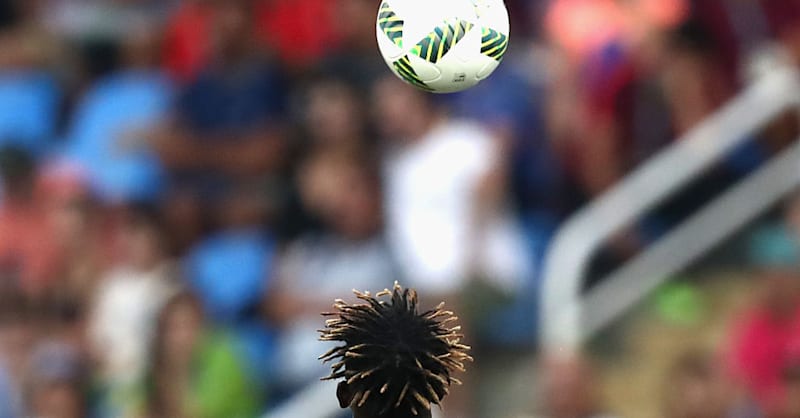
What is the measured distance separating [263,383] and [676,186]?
270 centimetres

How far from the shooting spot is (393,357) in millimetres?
3592

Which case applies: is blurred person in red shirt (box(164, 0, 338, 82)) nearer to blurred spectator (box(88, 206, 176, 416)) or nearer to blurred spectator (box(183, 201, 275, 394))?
blurred spectator (box(183, 201, 275, 394))

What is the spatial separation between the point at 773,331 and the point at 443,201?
6.53ft

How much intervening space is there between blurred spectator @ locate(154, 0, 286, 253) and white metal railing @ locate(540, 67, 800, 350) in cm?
218

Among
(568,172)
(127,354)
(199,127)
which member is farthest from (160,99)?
(568,172)

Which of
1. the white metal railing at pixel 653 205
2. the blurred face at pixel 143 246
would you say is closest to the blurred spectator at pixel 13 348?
the blurred face at pixel 143 246

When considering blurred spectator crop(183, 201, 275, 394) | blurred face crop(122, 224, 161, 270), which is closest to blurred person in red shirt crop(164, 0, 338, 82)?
blurred spectator crop(183, 201, 275, 394)

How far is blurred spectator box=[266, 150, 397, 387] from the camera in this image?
820 cm

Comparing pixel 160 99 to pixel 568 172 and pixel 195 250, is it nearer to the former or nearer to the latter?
pixel 195 250

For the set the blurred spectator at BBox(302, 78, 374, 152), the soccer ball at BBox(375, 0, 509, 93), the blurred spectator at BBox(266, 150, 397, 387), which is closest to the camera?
the soccer ball at BBox(375, 0, 509, 93)

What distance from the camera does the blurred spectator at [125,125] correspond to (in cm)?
940

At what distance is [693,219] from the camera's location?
799 cm

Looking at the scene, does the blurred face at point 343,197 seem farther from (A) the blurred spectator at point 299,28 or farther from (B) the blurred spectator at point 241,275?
(A) the blurred spectator at point 299,28

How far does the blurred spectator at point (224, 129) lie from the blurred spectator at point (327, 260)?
60 cm
